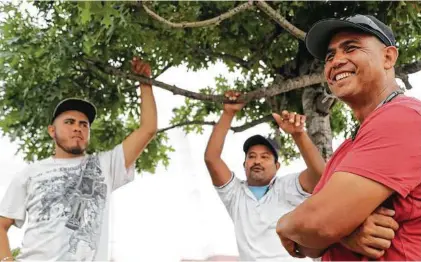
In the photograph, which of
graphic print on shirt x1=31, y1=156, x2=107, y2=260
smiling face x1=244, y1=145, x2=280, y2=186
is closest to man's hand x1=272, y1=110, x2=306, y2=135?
smiling face x1=244, y1=145, x2=280, y2=186

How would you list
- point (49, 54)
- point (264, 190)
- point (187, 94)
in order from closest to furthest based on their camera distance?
point (264, 190), point (49, 54), point (187, 94)

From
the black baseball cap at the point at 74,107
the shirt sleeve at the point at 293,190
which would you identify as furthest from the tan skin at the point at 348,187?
the black baseball cap at the point at 74,107

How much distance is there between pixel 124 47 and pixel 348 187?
4.86 meters

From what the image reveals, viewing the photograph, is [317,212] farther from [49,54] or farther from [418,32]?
[418,32]

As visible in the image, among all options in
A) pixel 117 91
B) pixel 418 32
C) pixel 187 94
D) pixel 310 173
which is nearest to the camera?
pixel 310 173

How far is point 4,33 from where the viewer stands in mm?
5426

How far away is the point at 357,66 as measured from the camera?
1.87 metres

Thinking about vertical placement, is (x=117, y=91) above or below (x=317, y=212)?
above

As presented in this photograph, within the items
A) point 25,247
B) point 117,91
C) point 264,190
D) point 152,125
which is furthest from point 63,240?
point 117,91

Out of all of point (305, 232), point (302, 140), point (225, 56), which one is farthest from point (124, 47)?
point (305, 232)

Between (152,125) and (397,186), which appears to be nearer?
(397,186)

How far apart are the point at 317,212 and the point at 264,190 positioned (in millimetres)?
2711

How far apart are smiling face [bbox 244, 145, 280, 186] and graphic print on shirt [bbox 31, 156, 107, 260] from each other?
122 cm

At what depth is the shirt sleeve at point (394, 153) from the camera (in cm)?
155
